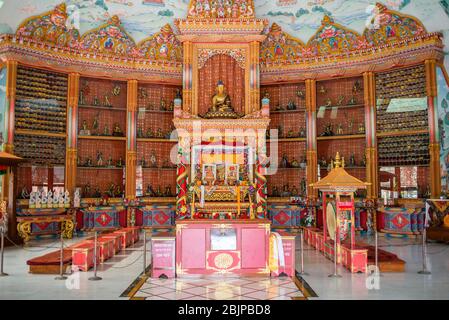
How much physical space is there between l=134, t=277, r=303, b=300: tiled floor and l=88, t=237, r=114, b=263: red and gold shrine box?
193 cm

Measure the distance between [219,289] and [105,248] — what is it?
3.50 metres

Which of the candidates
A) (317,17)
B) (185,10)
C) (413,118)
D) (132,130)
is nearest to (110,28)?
(185,10)

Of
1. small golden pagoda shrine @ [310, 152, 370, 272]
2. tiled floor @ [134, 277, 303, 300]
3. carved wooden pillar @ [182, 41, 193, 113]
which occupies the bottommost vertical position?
tiled floor @ [134, 277, 303, 300]

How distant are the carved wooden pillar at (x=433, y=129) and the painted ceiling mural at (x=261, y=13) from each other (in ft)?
1.86

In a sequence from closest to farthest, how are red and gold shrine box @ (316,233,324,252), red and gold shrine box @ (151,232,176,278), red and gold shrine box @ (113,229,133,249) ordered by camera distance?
red and gold shrine box @ (151,232,176,278)
red and gold shrine box @ (316,233,324,252)
red and gold shrine box @ (113,229,133,249)

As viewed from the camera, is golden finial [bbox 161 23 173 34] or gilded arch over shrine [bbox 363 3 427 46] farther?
golden finial [bbox 161 23 173 34]

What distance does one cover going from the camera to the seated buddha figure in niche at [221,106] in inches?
491

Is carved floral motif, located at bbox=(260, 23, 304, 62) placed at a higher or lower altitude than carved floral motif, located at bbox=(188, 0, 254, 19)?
lower

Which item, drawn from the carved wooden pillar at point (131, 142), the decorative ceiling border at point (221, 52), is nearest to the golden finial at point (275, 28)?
the decorative ceiling border at point (221, 52)

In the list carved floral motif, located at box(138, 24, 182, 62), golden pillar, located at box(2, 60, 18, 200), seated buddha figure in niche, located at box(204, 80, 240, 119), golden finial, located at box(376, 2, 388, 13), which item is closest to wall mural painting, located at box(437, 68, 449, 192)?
golden finial, located at box(376, 2, 388, 13)

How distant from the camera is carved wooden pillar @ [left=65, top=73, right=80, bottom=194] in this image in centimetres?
1320

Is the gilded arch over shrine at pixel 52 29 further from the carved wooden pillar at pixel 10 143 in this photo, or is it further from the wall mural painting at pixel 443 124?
the wall mural painting at pixel 443 124

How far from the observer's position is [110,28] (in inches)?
555

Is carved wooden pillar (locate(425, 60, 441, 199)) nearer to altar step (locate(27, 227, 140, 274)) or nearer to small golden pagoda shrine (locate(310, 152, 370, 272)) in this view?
small golden pagoda shrine (locate(310, 152, 370, 272))
